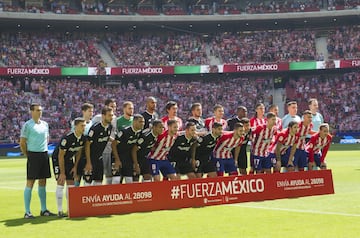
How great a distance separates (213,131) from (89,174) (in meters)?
3.17

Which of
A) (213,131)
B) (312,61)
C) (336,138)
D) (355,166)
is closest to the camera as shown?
(213,131)

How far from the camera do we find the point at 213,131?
48.9ft

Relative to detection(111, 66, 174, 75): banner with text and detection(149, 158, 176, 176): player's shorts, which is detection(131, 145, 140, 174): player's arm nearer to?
detection(149, 158, 176, 176): player's shorts

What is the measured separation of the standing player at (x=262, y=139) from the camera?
16.5 meters

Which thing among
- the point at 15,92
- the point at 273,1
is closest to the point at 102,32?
the point at 15,92

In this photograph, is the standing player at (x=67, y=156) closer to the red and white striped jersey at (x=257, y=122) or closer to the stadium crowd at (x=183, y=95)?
the red and white striped jersey at (x=257, y=122)

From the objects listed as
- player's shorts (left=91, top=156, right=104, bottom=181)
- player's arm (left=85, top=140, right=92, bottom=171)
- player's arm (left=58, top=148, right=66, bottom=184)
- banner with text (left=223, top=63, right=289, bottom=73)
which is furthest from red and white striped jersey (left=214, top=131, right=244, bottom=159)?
banner with text (left=223, top=63, right=289, bottom=73)

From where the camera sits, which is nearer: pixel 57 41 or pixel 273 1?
pixel 57 41

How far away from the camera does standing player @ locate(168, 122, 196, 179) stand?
578 inches

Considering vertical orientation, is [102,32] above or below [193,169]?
above

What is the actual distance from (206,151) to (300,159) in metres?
3.47

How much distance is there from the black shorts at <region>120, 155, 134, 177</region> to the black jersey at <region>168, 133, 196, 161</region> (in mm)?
1272

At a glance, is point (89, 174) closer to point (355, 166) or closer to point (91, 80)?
point (355, 166)

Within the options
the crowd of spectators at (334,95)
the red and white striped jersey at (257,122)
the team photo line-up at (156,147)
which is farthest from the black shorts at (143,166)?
the crowd of spectators at (334,95)
